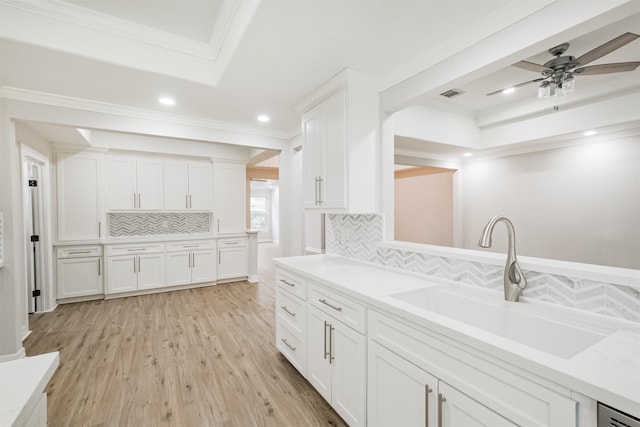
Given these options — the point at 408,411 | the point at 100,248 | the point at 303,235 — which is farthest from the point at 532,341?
the point at 100,248

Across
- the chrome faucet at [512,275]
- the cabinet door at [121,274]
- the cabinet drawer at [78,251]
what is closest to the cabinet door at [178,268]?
the cabinet door at [121,274]

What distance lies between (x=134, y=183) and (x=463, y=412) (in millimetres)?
5324

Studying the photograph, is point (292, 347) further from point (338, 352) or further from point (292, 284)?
point (338, 352)

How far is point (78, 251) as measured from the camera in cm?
437

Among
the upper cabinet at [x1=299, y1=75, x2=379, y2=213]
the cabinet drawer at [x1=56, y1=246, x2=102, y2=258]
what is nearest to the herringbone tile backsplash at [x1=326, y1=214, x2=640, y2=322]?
the upper cabinet at [x1=299, y1=75, x2=379, y2=213]

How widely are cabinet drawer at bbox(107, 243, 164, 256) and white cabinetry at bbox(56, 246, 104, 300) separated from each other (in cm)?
17

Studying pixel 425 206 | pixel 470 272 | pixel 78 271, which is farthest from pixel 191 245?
pixel 470 272

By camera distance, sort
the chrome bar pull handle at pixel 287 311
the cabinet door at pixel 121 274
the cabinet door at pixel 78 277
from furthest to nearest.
A: the cabinet door at pixel 121 274 < the cabinet door at pixel 78 277 < the chrome bar pull handle at pixel 287 311

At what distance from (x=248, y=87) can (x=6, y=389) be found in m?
2.48

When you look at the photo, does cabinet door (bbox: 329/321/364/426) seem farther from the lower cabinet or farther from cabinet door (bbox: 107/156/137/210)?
cabinet door (bbox: 107/156/137/210)

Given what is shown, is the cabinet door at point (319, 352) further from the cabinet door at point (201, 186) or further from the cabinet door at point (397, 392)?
the cabinet door at point (201, 186)

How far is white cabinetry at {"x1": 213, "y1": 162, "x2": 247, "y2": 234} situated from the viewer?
5422 millimetres

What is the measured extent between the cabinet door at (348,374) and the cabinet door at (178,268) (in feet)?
13.2

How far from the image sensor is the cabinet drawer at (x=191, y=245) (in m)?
5.01
